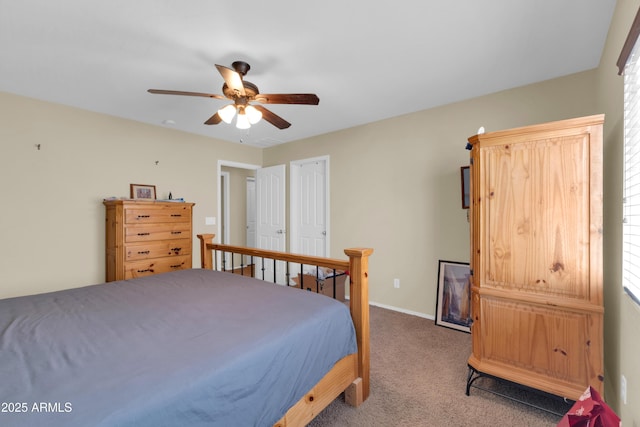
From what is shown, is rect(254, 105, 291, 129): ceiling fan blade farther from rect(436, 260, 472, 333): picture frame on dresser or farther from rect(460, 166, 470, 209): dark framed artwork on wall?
rect(436, 260, 472, 333): picture frame on dresser

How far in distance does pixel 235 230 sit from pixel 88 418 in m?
5.57

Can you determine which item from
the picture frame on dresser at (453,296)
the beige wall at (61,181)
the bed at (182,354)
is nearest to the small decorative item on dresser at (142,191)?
the beige wall at (61,181)

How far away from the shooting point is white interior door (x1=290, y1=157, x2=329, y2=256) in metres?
4.39

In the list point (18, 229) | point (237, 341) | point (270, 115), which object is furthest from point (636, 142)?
point (18, 229)

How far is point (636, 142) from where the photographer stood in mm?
1245

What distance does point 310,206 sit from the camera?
4.58 metres

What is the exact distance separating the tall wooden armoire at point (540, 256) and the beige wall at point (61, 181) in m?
3.92

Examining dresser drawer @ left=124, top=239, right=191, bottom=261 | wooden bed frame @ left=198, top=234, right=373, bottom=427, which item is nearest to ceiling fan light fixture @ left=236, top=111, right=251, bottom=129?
wooden bed frame @ left=198, top=234, right=373, bottom=427

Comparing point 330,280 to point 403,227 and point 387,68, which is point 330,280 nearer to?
point 403,227

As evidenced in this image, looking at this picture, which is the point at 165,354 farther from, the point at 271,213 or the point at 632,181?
the point at 271,213

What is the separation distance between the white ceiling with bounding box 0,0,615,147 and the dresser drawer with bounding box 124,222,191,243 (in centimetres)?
142

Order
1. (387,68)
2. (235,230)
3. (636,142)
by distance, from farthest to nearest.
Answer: (235,230) → (387,68) → (636,142)

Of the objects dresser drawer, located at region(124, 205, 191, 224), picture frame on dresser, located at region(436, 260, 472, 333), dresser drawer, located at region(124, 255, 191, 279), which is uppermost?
dresser drawer, located at region(124, 205, 191, 224)

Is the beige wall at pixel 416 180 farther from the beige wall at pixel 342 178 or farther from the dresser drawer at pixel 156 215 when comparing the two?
the dresser drawer at pixel 156 215
